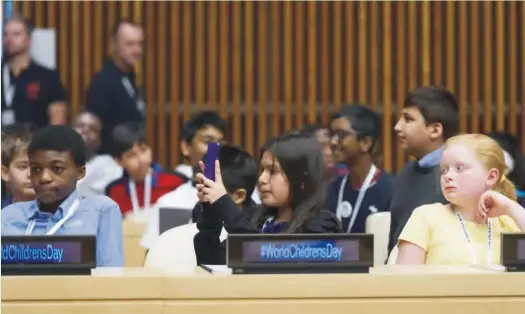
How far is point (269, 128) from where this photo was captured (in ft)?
30.1

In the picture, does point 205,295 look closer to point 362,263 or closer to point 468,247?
point 362,263

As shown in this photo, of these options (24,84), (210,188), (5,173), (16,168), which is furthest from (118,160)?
(210,188)

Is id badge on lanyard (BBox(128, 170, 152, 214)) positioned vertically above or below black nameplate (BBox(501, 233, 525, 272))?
below

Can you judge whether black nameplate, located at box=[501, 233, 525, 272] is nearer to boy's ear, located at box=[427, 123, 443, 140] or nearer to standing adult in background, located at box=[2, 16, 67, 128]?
boy's ear, located at box=[427, 123, 443, 140]

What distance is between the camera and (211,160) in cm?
346

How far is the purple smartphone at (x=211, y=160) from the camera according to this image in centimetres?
344

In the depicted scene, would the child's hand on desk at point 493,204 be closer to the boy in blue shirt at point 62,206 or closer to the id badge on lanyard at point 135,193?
the boy in blue shirt at point 62,206

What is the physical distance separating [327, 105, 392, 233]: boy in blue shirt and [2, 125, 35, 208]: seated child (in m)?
1.61

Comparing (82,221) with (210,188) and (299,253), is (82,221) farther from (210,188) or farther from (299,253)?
(299,253)

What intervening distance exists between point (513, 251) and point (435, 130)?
175 centimetres

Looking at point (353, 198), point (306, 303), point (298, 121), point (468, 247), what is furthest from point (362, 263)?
point (298, 121)

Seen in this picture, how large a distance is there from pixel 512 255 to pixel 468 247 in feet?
1.73

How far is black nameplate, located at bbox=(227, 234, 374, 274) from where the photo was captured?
2.82m

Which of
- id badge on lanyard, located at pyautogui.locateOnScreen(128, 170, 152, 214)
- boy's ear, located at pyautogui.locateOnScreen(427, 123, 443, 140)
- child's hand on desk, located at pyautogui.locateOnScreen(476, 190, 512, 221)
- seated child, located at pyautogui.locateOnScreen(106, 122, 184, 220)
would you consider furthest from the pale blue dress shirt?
id badge on lanyard, located at pyautogui.locateOnScreen(128, 170, 152, 214)
